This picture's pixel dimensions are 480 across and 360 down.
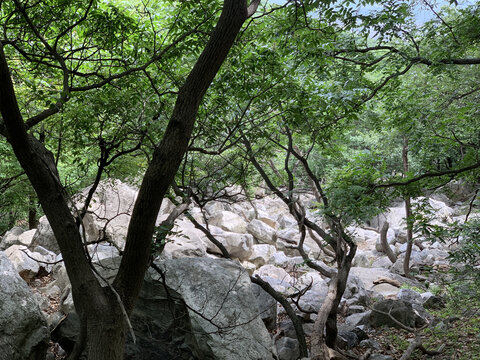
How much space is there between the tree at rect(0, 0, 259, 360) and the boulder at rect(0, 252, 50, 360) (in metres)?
2.81

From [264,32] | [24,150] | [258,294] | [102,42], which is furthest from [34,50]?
[258,294]

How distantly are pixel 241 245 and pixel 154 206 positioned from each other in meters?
12.7

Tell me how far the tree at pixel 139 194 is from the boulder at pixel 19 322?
281 cm

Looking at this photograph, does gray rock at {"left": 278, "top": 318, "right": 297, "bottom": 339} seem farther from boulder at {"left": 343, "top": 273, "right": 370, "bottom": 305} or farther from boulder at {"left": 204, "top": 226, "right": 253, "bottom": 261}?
boulder at {"left": 204, "top": 226, "right": 253, "bottom": 261}

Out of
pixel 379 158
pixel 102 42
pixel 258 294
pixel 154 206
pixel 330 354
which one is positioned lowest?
pixel 154 206

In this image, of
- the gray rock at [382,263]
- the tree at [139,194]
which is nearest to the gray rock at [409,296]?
the gray rock at [382,263]

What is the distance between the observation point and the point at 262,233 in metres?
18.4

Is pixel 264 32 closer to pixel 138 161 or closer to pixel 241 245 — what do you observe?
pixel 138 161

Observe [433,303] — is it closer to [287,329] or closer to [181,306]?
[287,329]

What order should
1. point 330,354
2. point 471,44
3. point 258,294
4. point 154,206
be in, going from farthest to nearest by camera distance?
1. point 258,294
2. point 330,354
3. point 471,44
4. point 154,206

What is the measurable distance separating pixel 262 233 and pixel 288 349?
11.8m

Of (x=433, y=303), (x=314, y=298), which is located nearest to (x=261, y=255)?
(x=314, y=298)

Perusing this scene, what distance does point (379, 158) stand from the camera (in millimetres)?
6156

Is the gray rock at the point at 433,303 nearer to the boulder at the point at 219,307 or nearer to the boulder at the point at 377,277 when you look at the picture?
the boulder at the point at 377,277
